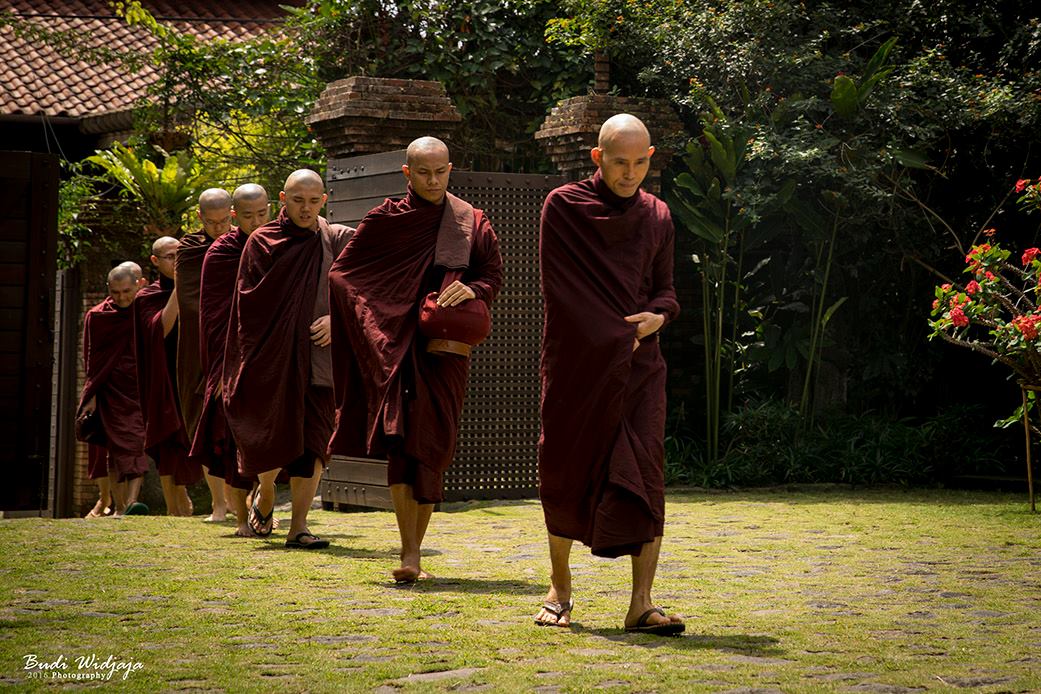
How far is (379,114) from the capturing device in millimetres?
11312

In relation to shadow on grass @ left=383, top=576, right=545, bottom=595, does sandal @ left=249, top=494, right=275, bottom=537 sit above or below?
above

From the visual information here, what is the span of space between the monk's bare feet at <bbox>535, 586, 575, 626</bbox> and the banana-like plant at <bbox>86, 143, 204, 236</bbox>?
1068cm

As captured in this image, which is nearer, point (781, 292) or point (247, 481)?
point (247, 481)

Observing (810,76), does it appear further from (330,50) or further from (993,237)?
(330,50)

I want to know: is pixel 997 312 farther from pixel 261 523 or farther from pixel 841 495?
pixel 261 523

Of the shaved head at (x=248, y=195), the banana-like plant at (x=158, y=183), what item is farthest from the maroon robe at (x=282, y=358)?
the banana-like plant at (x=158, y=183)

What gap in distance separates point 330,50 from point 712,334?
4852 millimetres

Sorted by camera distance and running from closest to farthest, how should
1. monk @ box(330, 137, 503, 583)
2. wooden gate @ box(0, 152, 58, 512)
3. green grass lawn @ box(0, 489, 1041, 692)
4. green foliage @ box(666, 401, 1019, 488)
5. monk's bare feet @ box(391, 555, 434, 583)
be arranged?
1. green grass lawn @ box(0, 489, 1041, 692)
2. wooden gate @ box(0, 152, 58, 512)
3. monk's bare feet @ box(391, 555, 434, 583)
4. monk @ box(330, 137, 503, 583)
5. green foliage @ box(666, 401, 1019, 488)

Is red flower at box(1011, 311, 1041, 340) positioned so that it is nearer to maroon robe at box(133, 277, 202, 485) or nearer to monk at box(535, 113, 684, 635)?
monk at box(535, 113, 684, 635)

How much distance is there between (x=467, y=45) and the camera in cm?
1480

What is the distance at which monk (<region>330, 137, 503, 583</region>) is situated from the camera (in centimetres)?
712

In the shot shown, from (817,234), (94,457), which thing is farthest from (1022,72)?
(94,457)

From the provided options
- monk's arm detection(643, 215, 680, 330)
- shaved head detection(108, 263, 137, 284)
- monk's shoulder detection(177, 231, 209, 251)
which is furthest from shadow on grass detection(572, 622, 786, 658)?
shaved head detection(108, 263, 137, 284)

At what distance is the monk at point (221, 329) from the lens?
30.3ft
